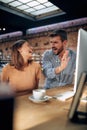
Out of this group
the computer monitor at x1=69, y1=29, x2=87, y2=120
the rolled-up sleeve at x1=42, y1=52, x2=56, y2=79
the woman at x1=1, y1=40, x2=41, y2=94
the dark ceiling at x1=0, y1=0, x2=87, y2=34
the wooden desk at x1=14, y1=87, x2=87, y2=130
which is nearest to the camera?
the wooden desk at x1=14, y1=87, x2=87, y2=130

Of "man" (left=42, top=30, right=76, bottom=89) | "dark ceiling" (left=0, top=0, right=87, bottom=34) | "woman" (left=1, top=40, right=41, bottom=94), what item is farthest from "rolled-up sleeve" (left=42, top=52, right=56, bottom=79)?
"dark ceiling" (left=0, top=0, right=87, bottom=34)

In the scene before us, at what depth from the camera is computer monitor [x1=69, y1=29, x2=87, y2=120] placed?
1.07m

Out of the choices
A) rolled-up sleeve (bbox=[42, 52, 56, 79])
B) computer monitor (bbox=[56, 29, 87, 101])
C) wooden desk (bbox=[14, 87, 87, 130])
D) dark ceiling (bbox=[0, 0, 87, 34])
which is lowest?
wooden desk (bbox=[14, 87, 87, 130])

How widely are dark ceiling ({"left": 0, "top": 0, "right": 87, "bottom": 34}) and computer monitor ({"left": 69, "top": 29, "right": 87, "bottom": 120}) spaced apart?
494cm

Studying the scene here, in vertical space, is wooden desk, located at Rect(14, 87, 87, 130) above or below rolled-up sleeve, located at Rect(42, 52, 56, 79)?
below

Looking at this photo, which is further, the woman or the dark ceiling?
the dark ceiling

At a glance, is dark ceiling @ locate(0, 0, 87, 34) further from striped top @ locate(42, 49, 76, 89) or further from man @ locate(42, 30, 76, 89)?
striped top @ locate(42, 49, 76, 89)

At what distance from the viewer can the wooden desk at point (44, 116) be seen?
931 mm

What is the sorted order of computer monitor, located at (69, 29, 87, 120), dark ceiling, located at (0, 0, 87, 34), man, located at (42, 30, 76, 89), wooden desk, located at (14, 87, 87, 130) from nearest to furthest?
wooden desk, located at (14, 87, 87, 130), computer monitor, located at (69, 29, 87, 120), man, located at (42, 30, 76, 89), dark ceiling, located at (0, 0, 87, 34)

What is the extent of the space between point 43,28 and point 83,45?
8611 millimetres

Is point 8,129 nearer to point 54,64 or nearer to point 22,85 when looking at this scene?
point 22,85

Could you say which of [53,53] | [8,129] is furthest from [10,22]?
[8,129]

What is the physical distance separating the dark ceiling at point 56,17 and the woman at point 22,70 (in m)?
4.01

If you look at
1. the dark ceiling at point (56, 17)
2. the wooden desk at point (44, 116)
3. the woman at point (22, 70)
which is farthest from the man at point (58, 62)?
the dark ceiling at point (56, 17)
